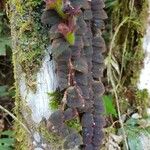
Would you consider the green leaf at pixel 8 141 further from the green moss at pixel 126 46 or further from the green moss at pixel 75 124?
the green moss at pixel 126 46

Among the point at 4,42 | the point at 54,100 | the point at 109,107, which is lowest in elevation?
the point at 109,107

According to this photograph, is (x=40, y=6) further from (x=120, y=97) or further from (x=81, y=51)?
(x=120, y=97)

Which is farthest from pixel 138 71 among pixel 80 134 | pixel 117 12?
pixel 80 134

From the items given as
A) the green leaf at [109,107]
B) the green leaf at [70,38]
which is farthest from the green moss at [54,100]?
the green leaf at [109,107]

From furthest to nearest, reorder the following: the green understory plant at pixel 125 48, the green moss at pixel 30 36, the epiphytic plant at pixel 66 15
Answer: the green understory plant at pixel 125 48 → the green moss at pixel 30 36 → the epiphytic plant at pixel 66 15

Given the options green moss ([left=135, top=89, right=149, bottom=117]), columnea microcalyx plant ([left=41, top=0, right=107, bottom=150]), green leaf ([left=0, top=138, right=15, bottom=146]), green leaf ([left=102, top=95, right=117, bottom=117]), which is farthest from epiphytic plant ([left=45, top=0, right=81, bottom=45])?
green moss ([left=135, top=89, right=149, bottom=117])

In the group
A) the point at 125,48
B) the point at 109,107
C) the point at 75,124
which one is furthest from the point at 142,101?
the point at 75,124

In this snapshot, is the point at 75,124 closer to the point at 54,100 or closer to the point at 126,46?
the point at 54,100
